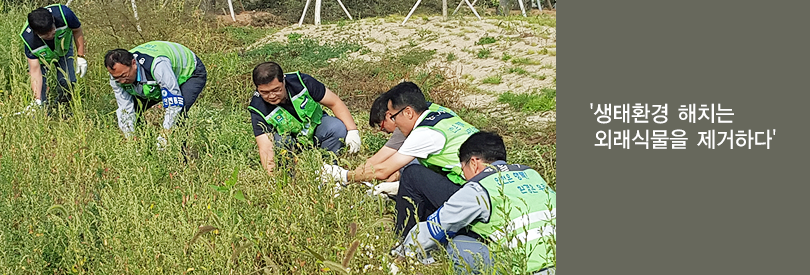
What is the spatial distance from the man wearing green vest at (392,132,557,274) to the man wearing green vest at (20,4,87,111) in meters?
4.22

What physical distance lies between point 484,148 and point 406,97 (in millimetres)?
824

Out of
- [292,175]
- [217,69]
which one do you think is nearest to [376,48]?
[217,69]

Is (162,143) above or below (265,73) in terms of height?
below

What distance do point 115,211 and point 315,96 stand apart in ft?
6.21

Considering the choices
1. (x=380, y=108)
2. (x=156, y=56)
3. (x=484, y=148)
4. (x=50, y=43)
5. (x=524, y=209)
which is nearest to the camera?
(x=524, y=209)

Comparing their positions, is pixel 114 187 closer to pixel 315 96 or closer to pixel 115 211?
pixel 115 211

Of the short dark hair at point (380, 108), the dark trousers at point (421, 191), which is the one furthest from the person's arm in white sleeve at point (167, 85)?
the dark trousers at point (421, 191)

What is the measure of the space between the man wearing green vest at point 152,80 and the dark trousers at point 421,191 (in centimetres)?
196

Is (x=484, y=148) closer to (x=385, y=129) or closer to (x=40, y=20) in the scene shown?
(x=385, y=129)

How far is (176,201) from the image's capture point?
3.92 m

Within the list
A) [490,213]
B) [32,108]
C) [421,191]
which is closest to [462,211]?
[490,213]

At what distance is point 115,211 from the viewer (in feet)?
11.5

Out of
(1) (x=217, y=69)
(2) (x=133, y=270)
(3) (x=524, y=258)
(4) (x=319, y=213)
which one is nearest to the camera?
(3) (x=524, y=258)

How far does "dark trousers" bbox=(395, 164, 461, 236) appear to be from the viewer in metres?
3.88
